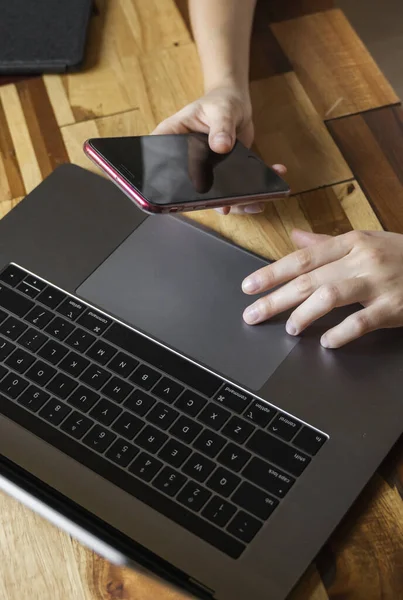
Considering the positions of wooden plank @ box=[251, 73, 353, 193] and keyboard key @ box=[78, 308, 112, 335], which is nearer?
keyboard key @ box=[78, 308, 112, 335]

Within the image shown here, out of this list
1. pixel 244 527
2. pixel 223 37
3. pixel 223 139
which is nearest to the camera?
pixel 244 527

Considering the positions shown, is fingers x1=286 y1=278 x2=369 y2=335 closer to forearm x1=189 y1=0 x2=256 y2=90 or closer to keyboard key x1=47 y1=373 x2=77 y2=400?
keyboard key x1=47 y1=373 x2=77 y2=400

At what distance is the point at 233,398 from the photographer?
2.14 feet

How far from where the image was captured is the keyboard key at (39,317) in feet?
2.34

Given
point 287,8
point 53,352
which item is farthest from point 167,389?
point 287,8

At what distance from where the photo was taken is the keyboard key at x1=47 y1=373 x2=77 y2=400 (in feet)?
2.18

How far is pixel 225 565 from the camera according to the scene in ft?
1.86

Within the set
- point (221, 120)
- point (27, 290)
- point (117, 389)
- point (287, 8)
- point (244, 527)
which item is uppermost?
point (287, 8)

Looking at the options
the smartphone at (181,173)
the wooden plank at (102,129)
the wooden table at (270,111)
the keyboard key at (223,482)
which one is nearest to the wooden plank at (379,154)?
the wooden table at (270,111)

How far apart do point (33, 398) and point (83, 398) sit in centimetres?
5

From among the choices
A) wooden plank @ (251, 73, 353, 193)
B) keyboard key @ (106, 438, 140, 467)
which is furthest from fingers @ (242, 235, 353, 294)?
keyboard key @ (106, 438, 140, 467)

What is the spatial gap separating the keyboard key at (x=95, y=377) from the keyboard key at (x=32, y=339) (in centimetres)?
6

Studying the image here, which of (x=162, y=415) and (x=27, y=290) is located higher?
(x=27, y=290)

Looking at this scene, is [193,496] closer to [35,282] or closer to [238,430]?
[238,430]
